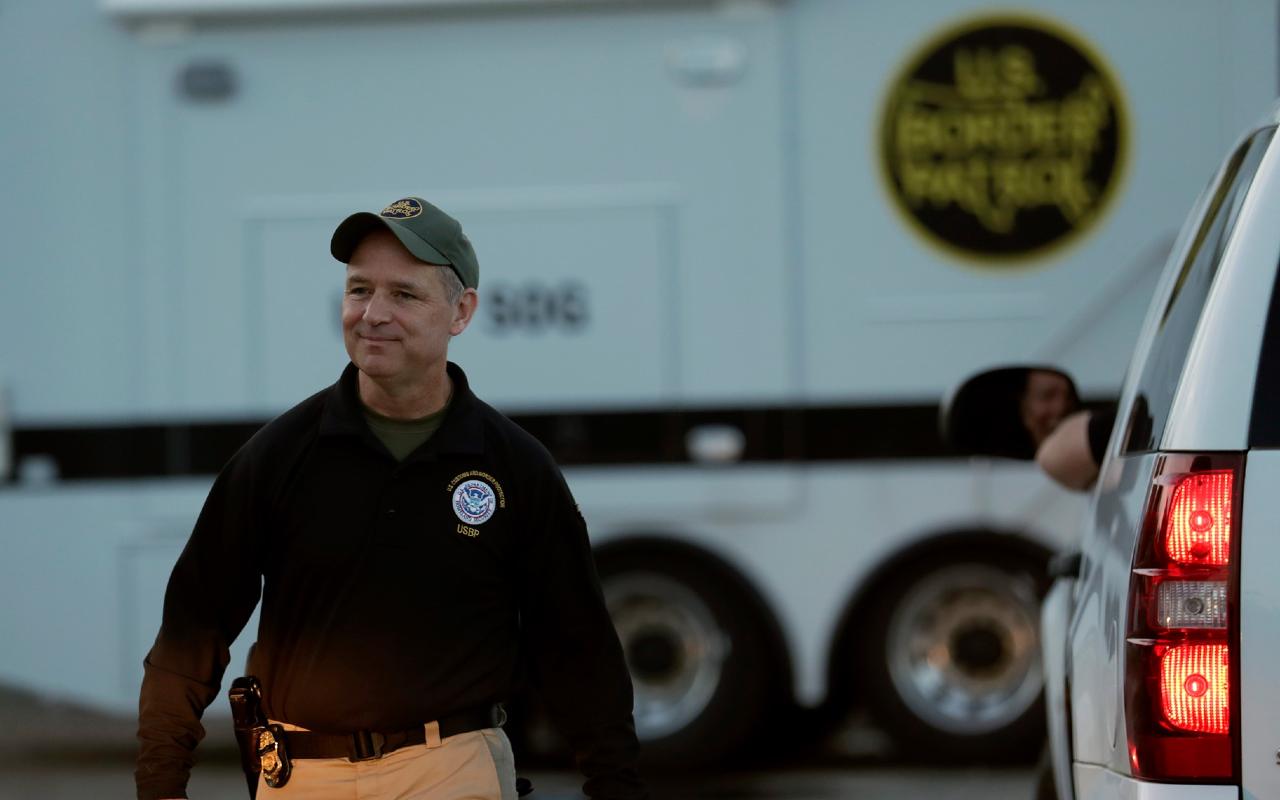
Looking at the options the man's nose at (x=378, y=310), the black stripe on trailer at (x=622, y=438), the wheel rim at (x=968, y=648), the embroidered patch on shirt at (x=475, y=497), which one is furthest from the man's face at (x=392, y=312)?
the wheel rim at (x=968, y=648)

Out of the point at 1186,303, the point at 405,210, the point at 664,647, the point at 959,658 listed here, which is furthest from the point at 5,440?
the point at 1186,303

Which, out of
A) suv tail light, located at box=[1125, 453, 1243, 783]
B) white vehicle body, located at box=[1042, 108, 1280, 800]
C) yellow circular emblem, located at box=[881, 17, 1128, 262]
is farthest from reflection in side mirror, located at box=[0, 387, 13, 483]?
suv tail light, located at box=[1125, 453, 1243, 783]

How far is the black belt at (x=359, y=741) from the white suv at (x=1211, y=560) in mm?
927

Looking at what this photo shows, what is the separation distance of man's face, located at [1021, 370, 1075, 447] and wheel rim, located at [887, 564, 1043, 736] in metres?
2.63

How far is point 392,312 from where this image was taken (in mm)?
2672

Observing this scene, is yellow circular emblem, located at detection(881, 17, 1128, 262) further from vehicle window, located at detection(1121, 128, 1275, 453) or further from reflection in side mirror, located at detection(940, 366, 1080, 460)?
vehicle window, located at detection(1121, 128, 1275, 453)

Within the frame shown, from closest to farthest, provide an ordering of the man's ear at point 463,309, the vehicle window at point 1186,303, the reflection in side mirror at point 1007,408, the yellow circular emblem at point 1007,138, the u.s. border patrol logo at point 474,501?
the vehicle window at point 1186,303
the u.s. border patrol logo at point 474,501
the man's ear at point 463,309
the reflection in side mirror at point 1007,408
the yellow circular emblem at point 1007,138

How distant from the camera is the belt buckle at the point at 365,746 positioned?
2.63m

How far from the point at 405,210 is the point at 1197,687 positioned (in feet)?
4.13

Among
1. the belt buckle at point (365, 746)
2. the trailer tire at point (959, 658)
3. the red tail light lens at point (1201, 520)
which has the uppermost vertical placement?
the red tail light lens at point (1201, 520)

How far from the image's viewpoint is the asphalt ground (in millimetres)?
6379

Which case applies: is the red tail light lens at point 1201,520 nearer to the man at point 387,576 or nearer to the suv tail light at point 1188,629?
the suv tail light at point 1188,629

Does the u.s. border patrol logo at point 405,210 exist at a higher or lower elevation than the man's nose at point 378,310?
higher

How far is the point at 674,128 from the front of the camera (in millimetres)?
6465
